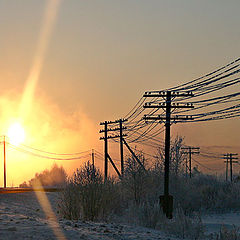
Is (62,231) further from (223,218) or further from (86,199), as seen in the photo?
(223,218)

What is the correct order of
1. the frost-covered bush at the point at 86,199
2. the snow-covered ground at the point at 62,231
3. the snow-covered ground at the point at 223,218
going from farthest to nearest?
the snow-covered ground at the point at 223,218 → the frost-covered bush at the point at 86,199 → the snow-covered ground at the point at 62,231

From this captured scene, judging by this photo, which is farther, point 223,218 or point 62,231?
point 223,218

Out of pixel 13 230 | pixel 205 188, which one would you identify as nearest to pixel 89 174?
pixel 13 230

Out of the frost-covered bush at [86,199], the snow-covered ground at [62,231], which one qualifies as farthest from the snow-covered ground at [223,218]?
the snow-covered ground at [62,231]

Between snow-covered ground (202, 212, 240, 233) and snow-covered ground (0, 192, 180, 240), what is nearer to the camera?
snow-covered ground (0, 192, 180, 240)

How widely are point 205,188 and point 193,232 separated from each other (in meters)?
30.6

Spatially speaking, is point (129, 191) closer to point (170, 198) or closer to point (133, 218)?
point (170, 198)

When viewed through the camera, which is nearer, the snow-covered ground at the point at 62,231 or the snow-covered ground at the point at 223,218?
the snow-covered ground at the point at 62,231

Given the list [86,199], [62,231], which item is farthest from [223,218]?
[62,231]

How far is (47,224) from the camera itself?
16.4 metres

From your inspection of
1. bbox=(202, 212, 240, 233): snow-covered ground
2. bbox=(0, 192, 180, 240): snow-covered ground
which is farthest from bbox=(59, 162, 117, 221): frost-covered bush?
bbox=(202, 212, 240, 233): snow-covered ground

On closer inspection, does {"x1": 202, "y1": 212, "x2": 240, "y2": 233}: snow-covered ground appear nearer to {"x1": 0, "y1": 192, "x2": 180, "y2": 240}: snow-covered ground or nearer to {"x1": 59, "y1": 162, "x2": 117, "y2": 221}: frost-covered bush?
{"x1": 59, "y1": 162, "x2": 117, "y2": 221}: frost-covered bush

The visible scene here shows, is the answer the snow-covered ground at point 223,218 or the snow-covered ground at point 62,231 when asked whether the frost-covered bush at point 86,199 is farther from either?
the snow-covered ground at point 223,218

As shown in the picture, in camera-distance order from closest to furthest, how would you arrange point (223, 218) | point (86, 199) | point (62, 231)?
point (62, 231) < point (86, 199) < point (223, 218)
